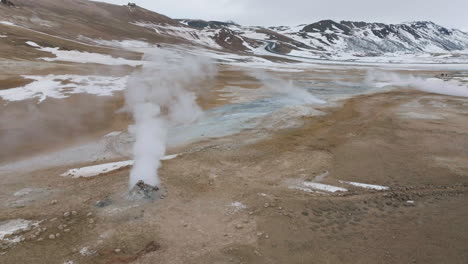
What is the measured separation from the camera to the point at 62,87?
34.8 metres

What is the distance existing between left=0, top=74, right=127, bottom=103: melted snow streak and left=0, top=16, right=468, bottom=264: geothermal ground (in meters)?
1.87

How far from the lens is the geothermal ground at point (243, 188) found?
9.83 metres

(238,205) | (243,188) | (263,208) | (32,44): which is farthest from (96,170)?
(32,44)

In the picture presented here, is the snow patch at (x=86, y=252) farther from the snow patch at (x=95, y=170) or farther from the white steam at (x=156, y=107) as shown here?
the snow patch at (x=95, y=170)

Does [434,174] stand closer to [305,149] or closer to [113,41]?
[305,149]

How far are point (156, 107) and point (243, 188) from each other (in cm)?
1867

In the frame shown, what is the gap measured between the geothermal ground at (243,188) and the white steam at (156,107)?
75cm

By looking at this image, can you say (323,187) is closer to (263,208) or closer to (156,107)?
(263,208)

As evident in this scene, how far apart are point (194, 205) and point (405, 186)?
30.7ft

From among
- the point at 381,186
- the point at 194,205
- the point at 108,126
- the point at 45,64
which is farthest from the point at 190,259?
the point at 45,64

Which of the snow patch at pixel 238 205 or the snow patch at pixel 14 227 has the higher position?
the snow patch at pixel 238 205

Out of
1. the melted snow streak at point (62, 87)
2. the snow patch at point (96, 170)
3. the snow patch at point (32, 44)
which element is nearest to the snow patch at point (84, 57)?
the snow patch at point (32, 44)

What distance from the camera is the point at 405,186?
13.9 meters

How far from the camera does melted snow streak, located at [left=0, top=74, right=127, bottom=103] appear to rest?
3064 centimetres
